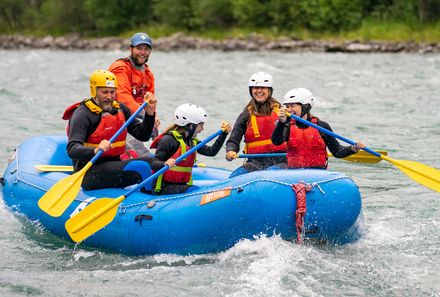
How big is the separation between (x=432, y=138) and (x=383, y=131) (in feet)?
3.28

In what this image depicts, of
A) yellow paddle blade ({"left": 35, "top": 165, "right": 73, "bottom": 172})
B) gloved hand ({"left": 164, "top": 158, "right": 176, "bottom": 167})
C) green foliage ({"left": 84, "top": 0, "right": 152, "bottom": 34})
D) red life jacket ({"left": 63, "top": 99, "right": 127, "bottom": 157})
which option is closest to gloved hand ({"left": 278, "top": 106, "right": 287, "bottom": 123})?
gloved hand ({"left": 164, "top": 158, "right": 176, "bottom": 167})

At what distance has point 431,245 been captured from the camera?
6527mm

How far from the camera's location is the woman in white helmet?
7.27m

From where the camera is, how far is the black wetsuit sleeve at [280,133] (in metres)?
6.88

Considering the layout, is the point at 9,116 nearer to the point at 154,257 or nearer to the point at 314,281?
the point at 154,257

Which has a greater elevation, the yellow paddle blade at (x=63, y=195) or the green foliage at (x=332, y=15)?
the green foliage at (x=332, y=15)

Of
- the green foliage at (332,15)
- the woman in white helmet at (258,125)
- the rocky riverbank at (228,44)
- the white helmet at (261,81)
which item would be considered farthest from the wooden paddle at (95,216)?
the green foliage at (332,15)

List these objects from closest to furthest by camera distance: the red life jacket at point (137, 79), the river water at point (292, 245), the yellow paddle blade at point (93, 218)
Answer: the river water at point (292, 245), the yellow paddle blade at point (93, 218), the red life jacket at point (137, 79)

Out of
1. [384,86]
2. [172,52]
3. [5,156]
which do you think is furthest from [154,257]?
[172,52]

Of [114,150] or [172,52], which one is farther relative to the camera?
[172,52]

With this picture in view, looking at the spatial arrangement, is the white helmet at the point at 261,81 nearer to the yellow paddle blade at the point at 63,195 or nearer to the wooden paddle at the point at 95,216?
the wooden paddle at the point at 95,216

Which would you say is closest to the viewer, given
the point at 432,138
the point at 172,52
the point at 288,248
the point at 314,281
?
the point at 314,281

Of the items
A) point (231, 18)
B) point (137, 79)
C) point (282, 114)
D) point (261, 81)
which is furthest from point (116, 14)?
point (282, 114)

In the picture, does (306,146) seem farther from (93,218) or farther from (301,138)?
(93,218)
